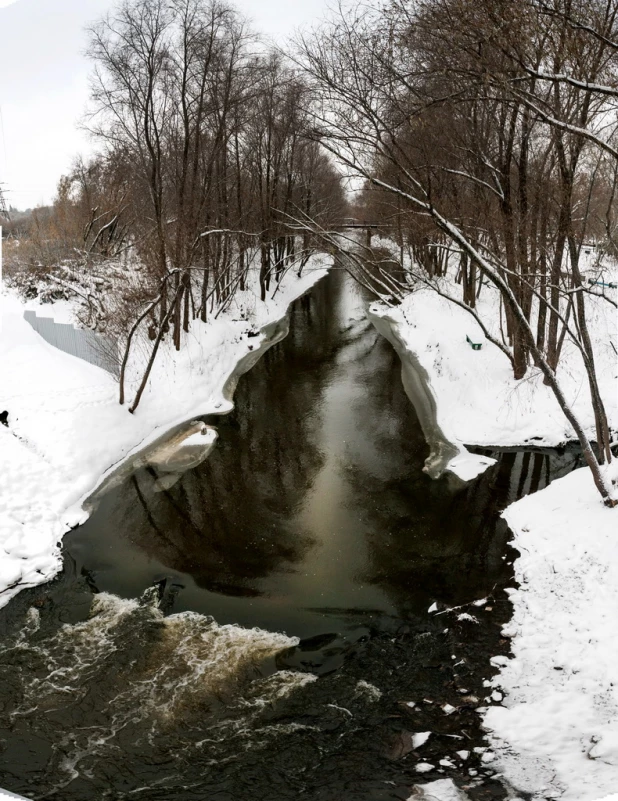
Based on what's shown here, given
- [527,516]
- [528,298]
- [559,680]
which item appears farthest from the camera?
[528,298]

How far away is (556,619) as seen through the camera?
23.5 feet

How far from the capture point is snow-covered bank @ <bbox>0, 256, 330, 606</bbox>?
9641 mm

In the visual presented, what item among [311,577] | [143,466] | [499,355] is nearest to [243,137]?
[499,355]

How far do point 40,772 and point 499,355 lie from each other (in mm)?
15125

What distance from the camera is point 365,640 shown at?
24.4ft

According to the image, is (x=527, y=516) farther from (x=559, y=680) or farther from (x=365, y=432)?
(x=365, y=432)

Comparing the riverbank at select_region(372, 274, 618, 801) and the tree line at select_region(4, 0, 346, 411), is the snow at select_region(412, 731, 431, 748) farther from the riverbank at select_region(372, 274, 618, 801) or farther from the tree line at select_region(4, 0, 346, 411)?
the tree line at select_region(4, 0, 346, 411)

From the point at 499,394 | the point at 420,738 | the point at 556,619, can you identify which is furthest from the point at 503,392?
the point at 420,738

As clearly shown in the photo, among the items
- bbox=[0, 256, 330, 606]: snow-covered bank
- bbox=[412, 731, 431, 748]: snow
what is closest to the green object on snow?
bbox=[0, 256, 330, 606]: snow-covered bank

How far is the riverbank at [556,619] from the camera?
210 inches

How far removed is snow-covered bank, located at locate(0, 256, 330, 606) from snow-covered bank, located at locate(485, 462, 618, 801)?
716 cm

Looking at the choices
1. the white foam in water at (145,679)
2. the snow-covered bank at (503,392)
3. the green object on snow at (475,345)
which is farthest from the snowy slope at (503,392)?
the white foam in water at (145,679)

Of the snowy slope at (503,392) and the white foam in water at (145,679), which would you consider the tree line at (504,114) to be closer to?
the snowy slope at (503,392)

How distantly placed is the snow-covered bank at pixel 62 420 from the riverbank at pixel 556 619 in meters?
6.27
